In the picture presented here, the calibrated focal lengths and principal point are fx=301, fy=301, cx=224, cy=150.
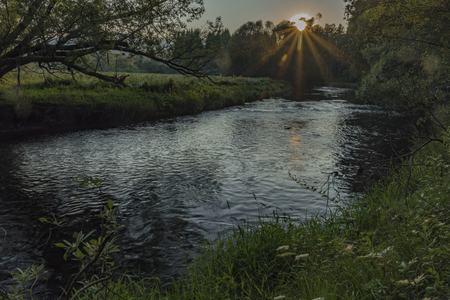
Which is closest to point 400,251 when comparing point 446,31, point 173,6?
point 446,31

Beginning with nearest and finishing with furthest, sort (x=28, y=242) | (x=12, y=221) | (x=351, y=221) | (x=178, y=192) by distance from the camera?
(x=28, y=242) < (x=351, y=221) < (x=12, y=221) < (x=178, y=192)

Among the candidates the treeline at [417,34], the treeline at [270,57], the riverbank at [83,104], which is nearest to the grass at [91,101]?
the riverbank at [83,104]

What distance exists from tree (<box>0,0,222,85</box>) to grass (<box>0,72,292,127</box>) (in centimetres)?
237

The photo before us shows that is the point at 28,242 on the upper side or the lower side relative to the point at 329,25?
lower

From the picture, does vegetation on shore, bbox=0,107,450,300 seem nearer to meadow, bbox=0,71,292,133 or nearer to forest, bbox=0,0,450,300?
forest, bbox=0,0,450,300

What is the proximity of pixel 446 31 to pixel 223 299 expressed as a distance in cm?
1191

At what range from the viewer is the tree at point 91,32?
9789 millimetres

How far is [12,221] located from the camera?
657cm

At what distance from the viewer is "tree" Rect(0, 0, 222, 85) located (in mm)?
9789

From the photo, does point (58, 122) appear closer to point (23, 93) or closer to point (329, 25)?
point (23, 93)

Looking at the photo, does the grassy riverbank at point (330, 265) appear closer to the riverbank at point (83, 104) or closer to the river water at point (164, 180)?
the river water at point (164, 180)

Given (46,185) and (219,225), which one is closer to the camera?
(219,225)

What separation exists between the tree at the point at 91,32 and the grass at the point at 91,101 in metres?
2.37

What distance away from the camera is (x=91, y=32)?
34.3 ft
